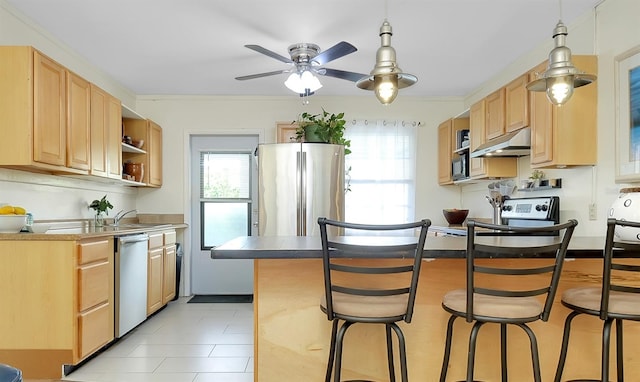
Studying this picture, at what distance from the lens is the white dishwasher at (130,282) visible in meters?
3.19

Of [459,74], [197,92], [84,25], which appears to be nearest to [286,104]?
[197,92]

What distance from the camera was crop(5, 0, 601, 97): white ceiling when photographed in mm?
2869

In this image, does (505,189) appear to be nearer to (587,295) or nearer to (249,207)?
(587,295)

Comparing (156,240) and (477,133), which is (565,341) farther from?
(156,240)

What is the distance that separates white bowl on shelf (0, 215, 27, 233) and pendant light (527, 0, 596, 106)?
3199 millimetres

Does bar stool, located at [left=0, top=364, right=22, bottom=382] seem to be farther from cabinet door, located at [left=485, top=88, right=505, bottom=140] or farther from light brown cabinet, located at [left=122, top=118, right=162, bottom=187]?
light brown cabinet, located at [left=122, top=118, right=162, bottom=187]

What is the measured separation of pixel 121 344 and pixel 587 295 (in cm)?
321

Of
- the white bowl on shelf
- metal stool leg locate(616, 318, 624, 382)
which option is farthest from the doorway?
metal stool leg locate(616, 318, 624, 382)

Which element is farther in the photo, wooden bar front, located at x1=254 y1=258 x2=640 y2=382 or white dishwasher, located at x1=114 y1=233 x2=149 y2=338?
white dishwasher, located at x1=114 y1=233 x2=149 y2=338

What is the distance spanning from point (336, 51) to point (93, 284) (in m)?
2.29

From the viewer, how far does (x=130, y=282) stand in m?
3.37

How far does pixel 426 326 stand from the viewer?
200cm

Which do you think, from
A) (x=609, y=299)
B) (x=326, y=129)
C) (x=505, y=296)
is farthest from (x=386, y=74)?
(x=326, y=129)

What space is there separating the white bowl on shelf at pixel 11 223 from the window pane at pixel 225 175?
261 centimetres
